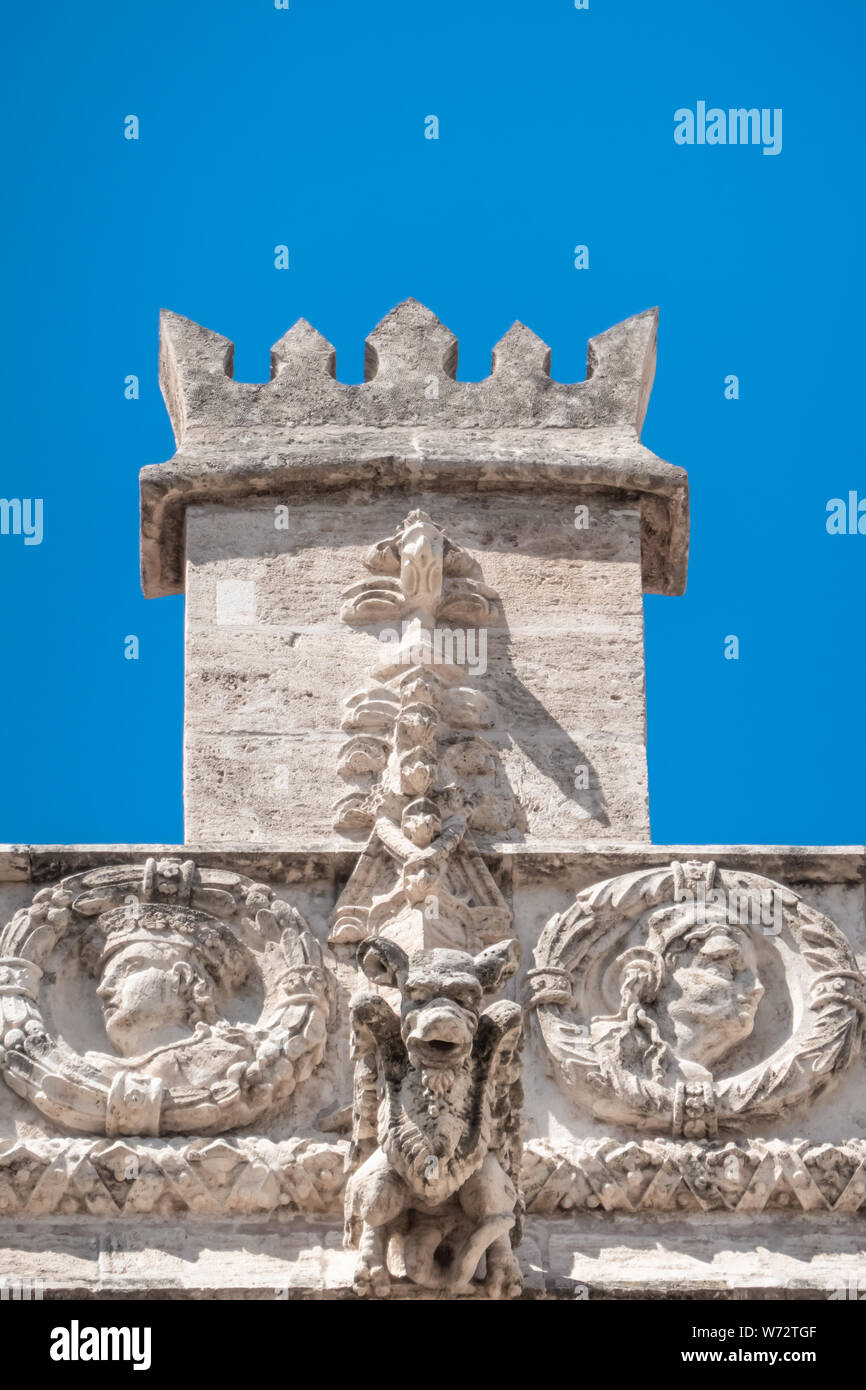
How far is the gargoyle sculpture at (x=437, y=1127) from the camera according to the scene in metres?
10.7

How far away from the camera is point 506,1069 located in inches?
428

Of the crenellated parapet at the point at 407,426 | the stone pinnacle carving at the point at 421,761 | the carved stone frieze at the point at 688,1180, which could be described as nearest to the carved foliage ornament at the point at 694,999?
the carved stone frieze at the point at 688,1180

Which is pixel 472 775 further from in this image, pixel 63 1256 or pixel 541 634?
pixel 63 1256

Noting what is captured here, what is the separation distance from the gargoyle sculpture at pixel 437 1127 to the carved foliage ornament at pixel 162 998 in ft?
3.75

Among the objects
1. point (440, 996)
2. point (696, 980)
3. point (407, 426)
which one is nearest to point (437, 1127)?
point (440, 996)

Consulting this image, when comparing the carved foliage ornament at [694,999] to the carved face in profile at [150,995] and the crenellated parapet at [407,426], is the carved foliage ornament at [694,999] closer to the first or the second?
the carved face in profile at [150,995]

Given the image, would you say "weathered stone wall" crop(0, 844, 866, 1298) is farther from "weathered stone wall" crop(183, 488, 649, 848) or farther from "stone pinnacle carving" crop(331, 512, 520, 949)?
"weathered stone wall" crop(183, 488, 649, 848)

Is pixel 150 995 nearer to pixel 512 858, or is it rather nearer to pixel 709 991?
pixel 512 858

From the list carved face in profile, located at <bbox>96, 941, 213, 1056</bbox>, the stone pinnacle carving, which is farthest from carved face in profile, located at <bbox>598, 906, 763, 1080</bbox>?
carved face in profile, located at <bbox>96, 941, 213, 1056</bbox>

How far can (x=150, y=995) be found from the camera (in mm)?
12188

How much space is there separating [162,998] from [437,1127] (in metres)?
1.80
